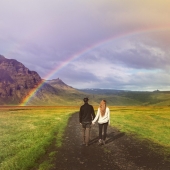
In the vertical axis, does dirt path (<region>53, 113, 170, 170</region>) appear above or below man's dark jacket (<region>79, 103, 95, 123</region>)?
below

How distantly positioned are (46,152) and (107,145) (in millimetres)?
4491

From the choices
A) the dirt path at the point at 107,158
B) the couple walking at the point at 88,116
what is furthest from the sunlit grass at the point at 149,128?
the couple walking at the point at 88,116

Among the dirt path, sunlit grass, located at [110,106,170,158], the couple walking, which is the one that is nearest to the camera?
the dirt path

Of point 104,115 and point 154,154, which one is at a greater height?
point 104,115

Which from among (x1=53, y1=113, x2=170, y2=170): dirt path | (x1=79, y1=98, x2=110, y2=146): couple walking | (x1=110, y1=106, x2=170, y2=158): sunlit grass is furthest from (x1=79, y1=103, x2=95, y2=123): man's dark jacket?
(x1=110, y1=106, x2=170, y2=158): sunlit grass

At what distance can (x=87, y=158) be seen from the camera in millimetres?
12406

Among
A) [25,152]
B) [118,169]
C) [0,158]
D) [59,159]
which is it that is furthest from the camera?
[25,152]

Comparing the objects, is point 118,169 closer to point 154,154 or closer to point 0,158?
point 154,154

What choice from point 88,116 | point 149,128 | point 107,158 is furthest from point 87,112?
point 149,128

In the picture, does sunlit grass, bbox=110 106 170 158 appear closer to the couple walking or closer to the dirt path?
the dirt path

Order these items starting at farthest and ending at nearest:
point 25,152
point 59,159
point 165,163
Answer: point 25,152 → point 59,159 → point 165,163

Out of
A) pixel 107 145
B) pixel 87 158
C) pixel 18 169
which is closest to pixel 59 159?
pixel 87 158

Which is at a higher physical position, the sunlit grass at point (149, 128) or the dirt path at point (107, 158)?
the dirt path at point (107, 158)

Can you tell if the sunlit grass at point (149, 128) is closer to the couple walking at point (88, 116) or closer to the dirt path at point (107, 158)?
the dirt path at point (107, 158)
